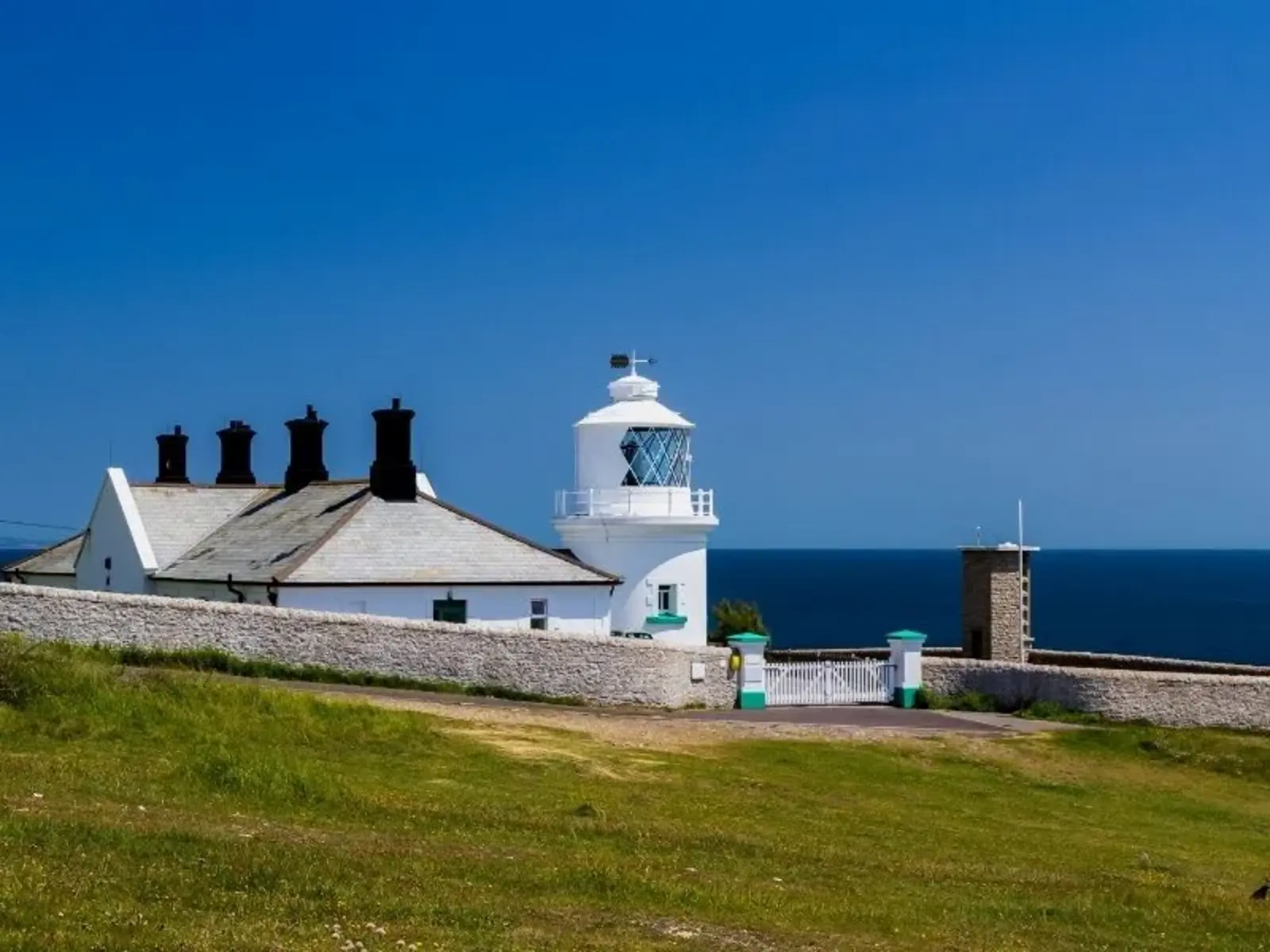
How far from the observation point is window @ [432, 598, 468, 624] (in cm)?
2983

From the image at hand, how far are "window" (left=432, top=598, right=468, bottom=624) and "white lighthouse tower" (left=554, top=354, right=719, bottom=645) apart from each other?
4093mm

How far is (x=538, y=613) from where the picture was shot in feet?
101

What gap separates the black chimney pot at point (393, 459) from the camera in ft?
107

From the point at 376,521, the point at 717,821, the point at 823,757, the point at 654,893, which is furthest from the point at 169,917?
the point at 376,521

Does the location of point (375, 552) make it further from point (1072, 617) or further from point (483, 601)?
point (1072, 617)

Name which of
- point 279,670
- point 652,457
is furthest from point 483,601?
point 652,457

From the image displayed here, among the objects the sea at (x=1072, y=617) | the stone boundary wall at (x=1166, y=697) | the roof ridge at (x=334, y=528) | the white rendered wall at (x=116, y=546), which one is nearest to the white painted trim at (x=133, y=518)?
the white rendered wall at (x=116, y=546)

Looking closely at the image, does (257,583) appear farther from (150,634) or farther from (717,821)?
(717,821)

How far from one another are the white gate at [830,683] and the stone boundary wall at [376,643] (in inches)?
61.6

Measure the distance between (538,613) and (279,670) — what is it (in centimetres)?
654

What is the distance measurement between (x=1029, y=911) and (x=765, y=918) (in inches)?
102

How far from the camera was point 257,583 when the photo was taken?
95.2 ft

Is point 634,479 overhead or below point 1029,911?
overhead

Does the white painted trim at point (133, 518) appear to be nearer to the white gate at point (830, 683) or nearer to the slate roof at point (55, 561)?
the slate roof at point (55, 561)
